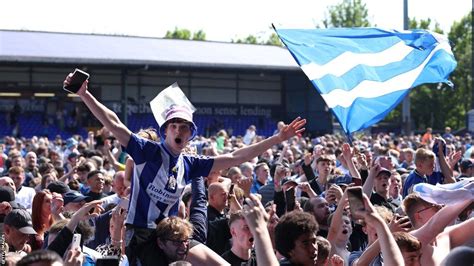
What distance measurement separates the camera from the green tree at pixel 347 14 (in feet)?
270

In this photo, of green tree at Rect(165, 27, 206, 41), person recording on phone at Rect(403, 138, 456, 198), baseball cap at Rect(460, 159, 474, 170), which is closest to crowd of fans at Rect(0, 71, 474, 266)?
person recording on phone at Rect(403, 138, 456, 198)

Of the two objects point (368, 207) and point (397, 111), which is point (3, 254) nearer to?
point (368, 207)

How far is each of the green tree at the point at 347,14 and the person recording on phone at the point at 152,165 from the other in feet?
252

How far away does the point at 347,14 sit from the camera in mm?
82500

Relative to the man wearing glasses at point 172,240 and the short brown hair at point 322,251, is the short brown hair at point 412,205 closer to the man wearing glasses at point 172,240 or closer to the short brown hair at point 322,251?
the short brown hair at point 322,251

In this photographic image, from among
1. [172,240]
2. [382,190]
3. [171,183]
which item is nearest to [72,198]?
[171,183]

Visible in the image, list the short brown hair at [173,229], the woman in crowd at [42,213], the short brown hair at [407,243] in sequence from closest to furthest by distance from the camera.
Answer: the short brown hair at [407,243]
the short brown hair at [173,229]
the woman in crowd at [42,213]

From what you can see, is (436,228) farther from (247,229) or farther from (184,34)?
(184,34)

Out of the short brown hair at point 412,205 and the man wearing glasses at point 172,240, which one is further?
the short brown hair at point 412,205

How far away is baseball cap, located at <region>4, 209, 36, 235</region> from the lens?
6.72 metres

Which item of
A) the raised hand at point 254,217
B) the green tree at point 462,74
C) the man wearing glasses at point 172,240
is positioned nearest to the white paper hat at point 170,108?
the man wearing glasses at point 172,240

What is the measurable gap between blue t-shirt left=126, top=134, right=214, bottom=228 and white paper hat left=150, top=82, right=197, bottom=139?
200 mm

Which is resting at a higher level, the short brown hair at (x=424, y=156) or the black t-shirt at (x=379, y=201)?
the short brown hair at (x=424, y=156)

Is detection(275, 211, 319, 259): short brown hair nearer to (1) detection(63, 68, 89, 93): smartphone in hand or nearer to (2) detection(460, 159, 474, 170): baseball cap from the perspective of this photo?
(1) detection(63, 68, 89, 93): smartphone in hand
